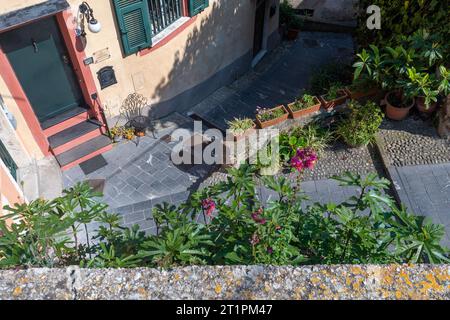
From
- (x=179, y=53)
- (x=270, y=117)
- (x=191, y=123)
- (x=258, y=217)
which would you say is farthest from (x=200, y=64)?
(x=258, y=217)

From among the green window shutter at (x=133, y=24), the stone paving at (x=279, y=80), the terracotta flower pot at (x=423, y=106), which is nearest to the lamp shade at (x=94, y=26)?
the green window shutter at (x=133, y=24)

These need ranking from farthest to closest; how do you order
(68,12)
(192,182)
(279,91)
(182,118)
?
1. (279,91)
2. (182,118)
3. (192,182)
4. (68,12)

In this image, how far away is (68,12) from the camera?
21.8 feet

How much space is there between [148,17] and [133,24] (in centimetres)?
36

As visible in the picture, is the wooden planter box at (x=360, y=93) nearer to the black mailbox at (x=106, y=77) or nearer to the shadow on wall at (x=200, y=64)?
the shadow on wall at (x=200, y=64)

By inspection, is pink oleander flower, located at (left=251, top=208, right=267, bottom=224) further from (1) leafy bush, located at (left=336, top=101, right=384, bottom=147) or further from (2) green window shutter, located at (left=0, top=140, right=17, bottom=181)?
(2) green window shutter, located at (left=0, top=140, right=17, bottom=181)

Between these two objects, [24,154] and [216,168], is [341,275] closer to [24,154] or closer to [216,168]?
[216,168]

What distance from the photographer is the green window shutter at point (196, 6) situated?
828 cm

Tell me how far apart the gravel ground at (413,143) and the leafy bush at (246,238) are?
416cm

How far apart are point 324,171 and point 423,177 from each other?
1673mm

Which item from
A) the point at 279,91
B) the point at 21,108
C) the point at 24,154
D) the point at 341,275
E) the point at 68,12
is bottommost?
the point at 279,91

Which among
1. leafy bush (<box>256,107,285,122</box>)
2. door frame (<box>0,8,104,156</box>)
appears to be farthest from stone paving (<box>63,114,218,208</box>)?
leafy bush (<box>256,107,285,122</box>)

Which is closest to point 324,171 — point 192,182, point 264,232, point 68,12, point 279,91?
point 192,182

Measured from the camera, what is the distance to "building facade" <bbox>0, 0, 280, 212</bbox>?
22.1ft
